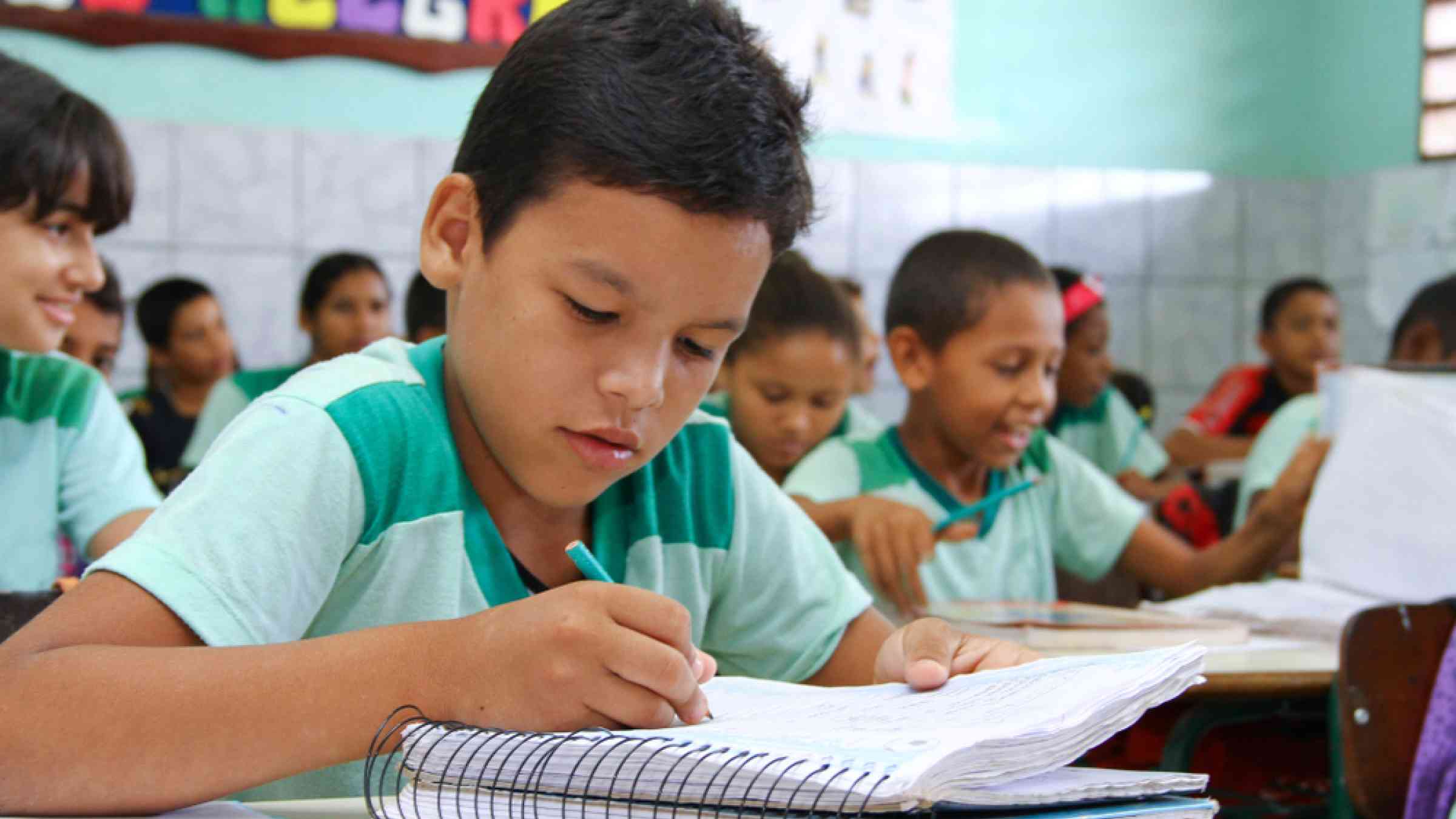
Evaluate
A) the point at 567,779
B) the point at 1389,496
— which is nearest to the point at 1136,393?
the point at 1389,496

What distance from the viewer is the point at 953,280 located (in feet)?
7.19

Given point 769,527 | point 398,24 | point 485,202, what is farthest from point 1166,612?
point 398,24

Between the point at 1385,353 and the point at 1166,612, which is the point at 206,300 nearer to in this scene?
the point at 1166,612

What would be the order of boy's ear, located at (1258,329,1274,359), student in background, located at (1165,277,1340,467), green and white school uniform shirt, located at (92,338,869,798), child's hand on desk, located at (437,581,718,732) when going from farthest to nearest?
boy's ear, located at (1258,329,1274,359) < student in background, located at (1165,277,1340,467) < green and white school uniform shirt, located at (92,338,869,798) < child's hand on desk, located at (437,581,718,732)

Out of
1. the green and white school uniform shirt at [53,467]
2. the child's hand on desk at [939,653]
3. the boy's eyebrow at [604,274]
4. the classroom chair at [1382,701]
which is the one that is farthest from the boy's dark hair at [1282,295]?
the boy's eyebrow at [604,274]

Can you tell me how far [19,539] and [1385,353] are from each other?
447 cm

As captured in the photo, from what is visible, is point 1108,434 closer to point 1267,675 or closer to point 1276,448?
point 1276,448

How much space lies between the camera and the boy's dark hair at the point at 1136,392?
4578 mm

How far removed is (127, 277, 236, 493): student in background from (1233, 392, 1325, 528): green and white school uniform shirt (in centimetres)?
244

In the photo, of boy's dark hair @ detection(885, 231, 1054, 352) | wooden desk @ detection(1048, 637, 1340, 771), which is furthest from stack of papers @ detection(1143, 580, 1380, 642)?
boy's dark hair @ detection(885, 231, 1054, 352)

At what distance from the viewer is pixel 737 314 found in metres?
0.88

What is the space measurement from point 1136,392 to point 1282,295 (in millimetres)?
544

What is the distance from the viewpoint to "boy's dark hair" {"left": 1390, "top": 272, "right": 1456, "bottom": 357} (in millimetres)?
2807

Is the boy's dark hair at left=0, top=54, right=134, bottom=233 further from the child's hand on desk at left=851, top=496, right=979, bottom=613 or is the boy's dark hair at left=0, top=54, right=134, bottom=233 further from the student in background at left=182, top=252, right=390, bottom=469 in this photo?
the student in background at left=182, top=252, right=390, bottom=469
